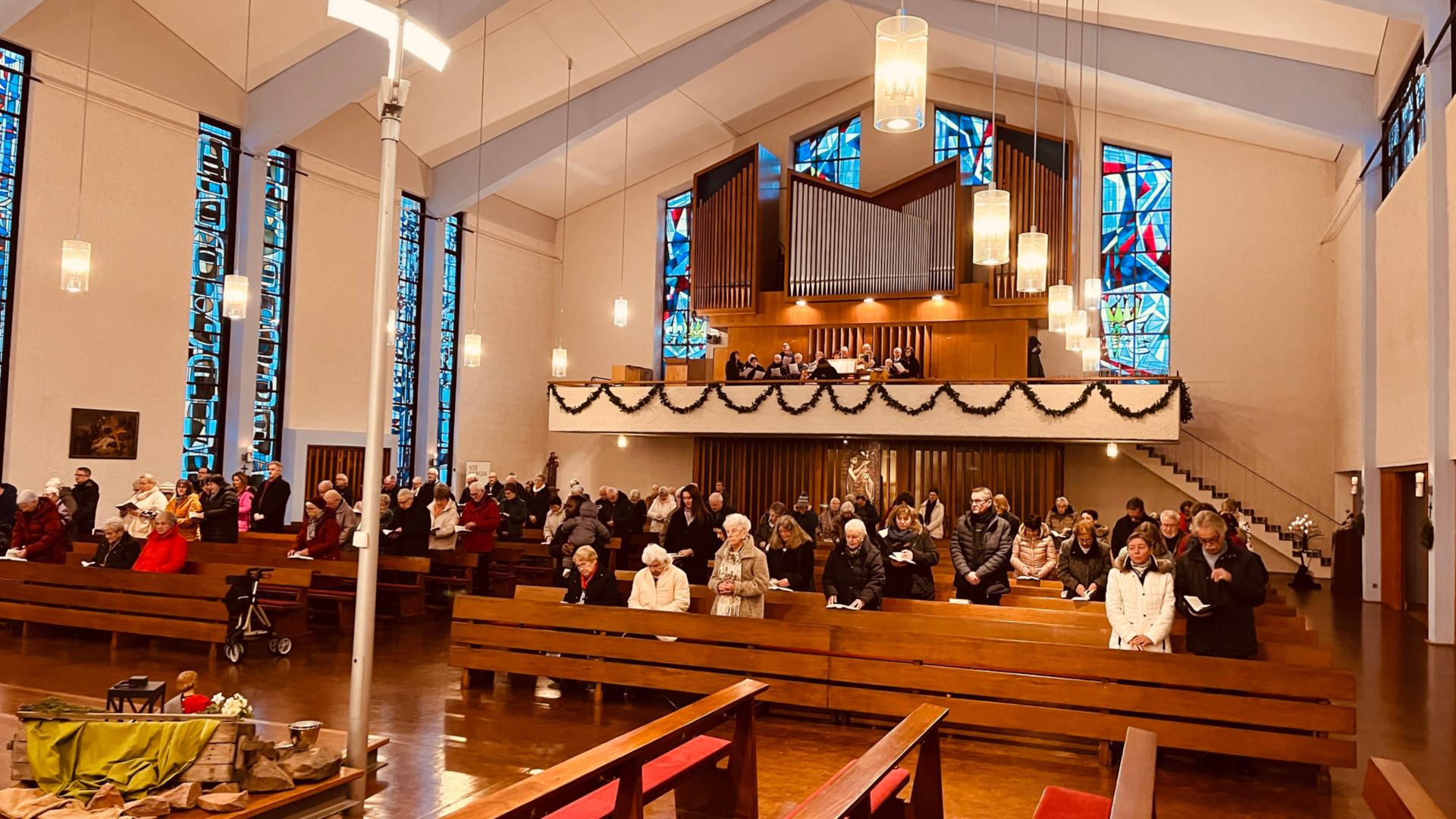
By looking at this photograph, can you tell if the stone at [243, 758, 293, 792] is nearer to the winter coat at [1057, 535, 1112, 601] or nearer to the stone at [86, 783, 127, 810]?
the stone at [86, 783, 127, 810]

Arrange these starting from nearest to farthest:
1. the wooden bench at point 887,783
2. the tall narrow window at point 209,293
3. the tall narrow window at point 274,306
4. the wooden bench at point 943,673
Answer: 1. the wooden bench at point 887,783
2. the wooden bench at point 943,673
3. the tall narrow window at point 209,293
4. the tall narrow window at point 274,306

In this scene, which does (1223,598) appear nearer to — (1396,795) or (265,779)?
(1396,795)

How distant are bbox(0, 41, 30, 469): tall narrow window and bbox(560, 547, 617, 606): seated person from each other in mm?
8239

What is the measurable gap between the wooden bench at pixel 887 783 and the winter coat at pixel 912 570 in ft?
12.2

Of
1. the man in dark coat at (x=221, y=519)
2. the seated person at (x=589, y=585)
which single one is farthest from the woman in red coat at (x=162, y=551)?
the seated person at (x=589, y=585)

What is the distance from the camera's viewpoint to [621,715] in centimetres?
657

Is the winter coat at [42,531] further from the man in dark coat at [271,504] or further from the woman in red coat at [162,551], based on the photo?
the man in dark coat at [271,504]

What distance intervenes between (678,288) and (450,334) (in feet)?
15.3

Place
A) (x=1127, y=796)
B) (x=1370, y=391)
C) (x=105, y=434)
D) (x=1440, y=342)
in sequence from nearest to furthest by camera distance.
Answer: (x=1127, y=796)
(x=1440, y=342)
(x=105, y=434)
(x=1370, y=391)

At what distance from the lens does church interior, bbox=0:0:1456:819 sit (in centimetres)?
525

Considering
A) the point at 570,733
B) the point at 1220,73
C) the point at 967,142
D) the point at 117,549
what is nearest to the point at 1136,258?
the point at 967,142

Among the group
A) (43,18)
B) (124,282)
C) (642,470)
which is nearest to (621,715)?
(124,282)

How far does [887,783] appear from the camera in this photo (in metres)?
4.07

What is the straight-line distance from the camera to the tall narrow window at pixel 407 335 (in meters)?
17.9
